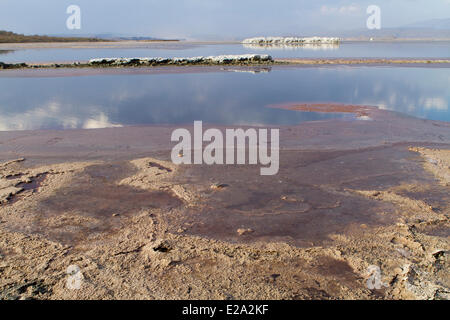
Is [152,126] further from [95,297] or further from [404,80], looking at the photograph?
[404,80]

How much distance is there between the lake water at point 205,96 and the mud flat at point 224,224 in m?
3.57

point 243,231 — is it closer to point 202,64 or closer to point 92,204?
point 92,204

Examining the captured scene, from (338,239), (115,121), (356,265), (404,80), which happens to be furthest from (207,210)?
(404,80)

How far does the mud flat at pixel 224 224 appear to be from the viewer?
3861 millimetres

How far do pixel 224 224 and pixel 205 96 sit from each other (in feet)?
38.5

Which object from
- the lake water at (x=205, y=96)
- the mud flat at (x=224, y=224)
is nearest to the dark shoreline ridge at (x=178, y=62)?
the lake water at (x=205, y=96)

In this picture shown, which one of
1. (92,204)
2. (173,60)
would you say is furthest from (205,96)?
(173,60)

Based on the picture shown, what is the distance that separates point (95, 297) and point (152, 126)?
298 inches

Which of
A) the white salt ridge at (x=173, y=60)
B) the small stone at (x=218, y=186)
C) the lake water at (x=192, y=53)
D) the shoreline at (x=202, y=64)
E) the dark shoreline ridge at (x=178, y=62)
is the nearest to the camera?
the small stone at (x=218, y=186)

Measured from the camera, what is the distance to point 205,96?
16312 millimetres

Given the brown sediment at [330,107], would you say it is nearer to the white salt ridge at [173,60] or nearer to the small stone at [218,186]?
the small stone at [218,186]

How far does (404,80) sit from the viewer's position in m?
20.5

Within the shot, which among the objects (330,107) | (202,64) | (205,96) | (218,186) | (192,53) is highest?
(192,53)

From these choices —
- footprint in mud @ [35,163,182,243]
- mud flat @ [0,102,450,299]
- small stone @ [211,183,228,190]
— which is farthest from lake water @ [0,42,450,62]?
small stone @ [211,183,228,190]
